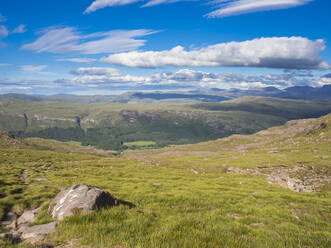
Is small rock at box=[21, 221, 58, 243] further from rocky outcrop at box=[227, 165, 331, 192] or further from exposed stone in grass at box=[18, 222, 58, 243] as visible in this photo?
rocky outcrop at box=[227, 165, 331, 192]

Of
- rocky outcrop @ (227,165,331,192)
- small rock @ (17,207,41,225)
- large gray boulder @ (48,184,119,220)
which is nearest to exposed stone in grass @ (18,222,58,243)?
large gray boulder @ (48,184,119,220)

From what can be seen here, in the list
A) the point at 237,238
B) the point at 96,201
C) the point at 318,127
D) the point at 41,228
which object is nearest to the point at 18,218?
the point at 41,228

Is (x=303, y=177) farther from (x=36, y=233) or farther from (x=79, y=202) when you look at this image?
(x=36, y=233)

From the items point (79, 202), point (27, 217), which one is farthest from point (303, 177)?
point (27, 217)

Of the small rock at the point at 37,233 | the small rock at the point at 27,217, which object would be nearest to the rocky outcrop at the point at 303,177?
the small rock at the point at 27,217

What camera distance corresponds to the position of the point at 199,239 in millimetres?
8039

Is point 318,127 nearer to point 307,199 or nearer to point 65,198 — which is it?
point 307,199

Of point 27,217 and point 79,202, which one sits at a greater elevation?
point 79,202

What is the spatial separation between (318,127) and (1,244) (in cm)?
25055

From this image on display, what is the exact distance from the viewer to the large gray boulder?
11.4 m

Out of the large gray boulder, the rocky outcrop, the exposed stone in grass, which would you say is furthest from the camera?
the rocky outcrop

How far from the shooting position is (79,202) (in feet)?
38.7

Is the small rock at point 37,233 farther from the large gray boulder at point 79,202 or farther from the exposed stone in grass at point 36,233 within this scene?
the large gray boulder at point 79,202

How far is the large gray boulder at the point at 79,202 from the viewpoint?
1139cm
